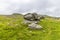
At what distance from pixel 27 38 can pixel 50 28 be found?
28.5m

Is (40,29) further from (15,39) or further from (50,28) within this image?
(15,39)

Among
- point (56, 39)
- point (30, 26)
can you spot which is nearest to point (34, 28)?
point (30, 26)

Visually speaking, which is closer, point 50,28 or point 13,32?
point 13,32

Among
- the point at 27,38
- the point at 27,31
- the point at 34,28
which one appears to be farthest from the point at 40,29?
the point at 27,38

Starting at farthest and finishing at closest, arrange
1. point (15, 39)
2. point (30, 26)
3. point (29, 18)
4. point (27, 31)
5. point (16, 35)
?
point (29, 18) → point (30, 26) → point (27, 31) → point (16, 35) → point (15, 39)

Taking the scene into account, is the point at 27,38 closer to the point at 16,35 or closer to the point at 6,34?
the point at 16,35

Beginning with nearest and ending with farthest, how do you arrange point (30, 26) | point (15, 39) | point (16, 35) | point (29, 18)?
point (15, 39) < point (16, 35) < point (30, 26) < point (29, 18)

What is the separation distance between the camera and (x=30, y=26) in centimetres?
11400

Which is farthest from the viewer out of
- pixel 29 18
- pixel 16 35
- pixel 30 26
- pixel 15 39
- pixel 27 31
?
pixel 29 18

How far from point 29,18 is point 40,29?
2196 centimetres

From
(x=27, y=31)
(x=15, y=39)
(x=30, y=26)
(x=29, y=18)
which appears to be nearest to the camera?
(x=15, y=39)

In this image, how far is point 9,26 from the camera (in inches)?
4503

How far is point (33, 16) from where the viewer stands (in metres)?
136

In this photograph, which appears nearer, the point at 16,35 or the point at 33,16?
the point at 16,35
